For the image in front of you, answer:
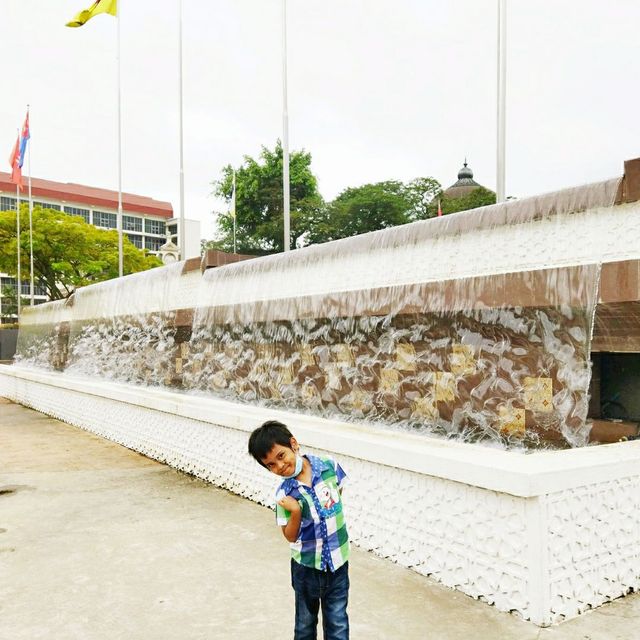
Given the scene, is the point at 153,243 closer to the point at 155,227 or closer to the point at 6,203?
the point at 155,227

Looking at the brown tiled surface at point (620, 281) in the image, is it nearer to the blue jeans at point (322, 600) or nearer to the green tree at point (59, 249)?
the blue jeans at point (322, 600)

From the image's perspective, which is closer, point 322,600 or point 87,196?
point 322,600

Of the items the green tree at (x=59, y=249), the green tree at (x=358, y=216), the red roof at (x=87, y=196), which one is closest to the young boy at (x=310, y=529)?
the green tree at (x=59, y=249)

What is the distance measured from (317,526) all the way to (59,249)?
32.2m

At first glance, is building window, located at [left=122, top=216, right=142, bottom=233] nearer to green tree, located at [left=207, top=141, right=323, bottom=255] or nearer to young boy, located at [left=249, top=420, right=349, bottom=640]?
green tree, located at [left=207, top=141, right=323, bottom=255]

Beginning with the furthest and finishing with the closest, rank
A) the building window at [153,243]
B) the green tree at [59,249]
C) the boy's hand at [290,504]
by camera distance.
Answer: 1. the building window at [153,243]
2. the green tree at [59,249]
3. the boy's hand at [290,504]

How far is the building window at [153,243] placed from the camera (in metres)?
71.4

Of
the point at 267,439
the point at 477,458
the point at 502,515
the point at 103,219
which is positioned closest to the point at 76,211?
the point at 103,219

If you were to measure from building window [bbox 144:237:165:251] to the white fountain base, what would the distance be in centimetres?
6989

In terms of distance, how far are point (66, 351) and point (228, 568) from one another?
43.2 ft

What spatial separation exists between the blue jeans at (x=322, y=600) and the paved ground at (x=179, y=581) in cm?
56

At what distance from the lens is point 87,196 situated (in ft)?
205

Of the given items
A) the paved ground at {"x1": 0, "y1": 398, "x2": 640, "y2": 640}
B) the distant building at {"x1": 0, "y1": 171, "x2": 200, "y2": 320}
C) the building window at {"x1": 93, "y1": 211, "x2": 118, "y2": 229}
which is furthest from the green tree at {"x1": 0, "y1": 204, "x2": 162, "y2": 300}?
the building window at {"x1": 93, "y1": 211, "x2": 118, "y2": 229}

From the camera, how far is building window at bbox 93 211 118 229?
64375mm
